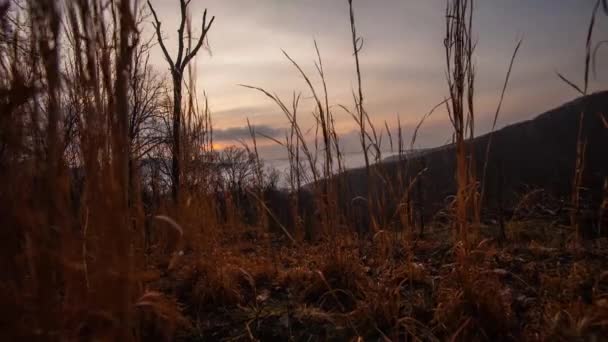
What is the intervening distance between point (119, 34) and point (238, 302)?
1.08 m

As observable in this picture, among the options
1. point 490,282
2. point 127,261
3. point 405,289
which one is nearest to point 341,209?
point 405,289

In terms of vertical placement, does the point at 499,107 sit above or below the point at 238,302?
above

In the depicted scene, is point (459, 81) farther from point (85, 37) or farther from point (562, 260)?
point (562, 260)

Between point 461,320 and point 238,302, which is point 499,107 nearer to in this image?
point 461,320

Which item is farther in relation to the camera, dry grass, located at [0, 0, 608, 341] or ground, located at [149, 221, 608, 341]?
ground, located at [149, 221, 608, 341]

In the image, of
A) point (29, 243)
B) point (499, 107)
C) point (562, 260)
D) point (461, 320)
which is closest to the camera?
point (29, 243)

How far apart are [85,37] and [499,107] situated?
106 cm

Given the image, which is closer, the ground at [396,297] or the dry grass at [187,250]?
the dry grass at [187,250]

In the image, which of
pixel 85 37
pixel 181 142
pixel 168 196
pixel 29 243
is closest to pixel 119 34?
pixel 85 37

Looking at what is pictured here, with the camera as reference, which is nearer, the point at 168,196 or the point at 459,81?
the point at 459,81

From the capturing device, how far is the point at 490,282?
1.12 metres

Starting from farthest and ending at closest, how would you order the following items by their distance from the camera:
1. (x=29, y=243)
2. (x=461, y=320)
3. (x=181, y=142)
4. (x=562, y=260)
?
(x=181, y=142), (x=562, y=260), (x=461, y=320), (x=29, y=243)

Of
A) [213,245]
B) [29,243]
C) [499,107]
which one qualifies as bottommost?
[213,245]

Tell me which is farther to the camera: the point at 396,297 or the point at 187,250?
the point at 187,250
